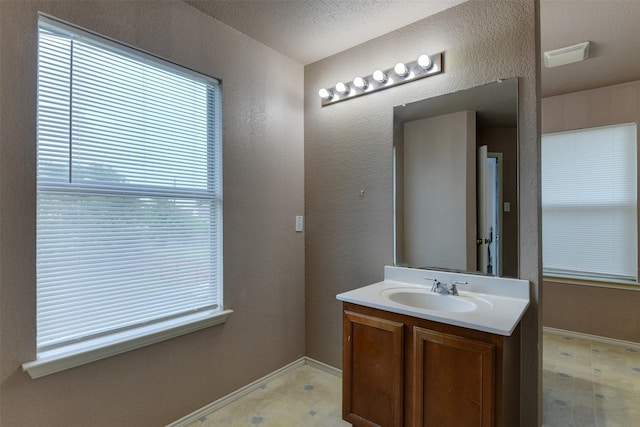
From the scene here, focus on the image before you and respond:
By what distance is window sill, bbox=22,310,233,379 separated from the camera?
136 centimetres

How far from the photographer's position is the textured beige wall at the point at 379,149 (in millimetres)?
1675

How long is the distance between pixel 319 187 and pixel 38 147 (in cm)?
171

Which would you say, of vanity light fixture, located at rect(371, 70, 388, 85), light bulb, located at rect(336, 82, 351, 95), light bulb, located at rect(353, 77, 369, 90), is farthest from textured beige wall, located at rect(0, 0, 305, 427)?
vanity light fixture, located at rect(371, 70, 388, 85)

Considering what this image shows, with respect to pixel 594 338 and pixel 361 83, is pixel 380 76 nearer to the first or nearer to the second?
pixel 361 83

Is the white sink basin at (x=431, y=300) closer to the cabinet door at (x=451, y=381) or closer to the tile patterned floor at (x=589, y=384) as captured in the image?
the cabinet door at (x=451, y=381)

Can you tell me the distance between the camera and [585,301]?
10.4ft

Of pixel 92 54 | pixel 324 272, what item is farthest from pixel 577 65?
pixel 92 54

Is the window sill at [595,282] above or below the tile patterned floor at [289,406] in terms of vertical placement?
above

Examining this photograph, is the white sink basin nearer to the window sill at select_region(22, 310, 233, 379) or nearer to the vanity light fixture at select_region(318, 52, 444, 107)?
the window sill at select_region(22, 310, 233, 379)

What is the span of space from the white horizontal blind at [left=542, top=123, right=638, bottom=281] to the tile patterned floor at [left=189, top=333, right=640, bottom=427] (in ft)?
2.89

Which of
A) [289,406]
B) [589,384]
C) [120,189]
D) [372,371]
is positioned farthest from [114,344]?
[589,384]

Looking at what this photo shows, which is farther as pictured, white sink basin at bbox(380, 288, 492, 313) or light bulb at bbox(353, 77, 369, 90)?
light bulb at bbox(353, 77, 369, 90)

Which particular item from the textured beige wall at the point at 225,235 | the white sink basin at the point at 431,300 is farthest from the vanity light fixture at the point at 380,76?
the white sink basin at the point at 431,300

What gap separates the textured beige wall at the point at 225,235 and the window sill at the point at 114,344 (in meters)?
0.05
